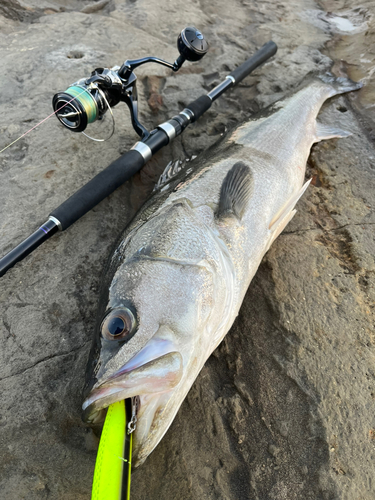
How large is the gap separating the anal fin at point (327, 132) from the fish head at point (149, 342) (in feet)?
8.22

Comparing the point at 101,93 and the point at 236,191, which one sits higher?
the point at 101,93

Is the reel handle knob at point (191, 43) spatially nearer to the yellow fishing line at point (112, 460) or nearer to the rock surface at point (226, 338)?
the rock surface at point (226, 338)

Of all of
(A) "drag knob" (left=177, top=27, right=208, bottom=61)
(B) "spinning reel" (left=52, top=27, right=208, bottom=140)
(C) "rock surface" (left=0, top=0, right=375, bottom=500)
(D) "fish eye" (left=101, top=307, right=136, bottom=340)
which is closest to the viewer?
(D) "fish eye" (left=101, top=307, right=136, bottom=340)

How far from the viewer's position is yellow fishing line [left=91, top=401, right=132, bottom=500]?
1322 millimetres

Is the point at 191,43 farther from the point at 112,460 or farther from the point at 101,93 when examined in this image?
the point at 112,460

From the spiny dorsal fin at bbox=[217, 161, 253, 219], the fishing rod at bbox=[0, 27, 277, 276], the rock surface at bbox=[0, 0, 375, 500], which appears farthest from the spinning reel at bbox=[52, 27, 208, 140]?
the spiny dorsal fin at bbox=[217, 161, 253, 219]

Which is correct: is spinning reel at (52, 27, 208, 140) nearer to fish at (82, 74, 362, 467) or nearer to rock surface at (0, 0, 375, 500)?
rock surface at (0, 0, 375, 500)

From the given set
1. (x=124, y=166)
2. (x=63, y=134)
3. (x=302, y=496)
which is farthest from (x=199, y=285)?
(x=63, y=134)

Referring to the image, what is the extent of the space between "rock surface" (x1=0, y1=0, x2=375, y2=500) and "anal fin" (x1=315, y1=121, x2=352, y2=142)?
0.11 m

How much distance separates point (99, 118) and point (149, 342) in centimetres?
238

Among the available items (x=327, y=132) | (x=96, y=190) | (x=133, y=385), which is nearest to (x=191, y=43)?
(x=327, y=132)

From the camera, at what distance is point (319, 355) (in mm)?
2166

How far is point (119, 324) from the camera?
5.81 feet

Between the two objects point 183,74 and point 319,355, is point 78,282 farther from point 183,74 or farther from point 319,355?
point 183,74
